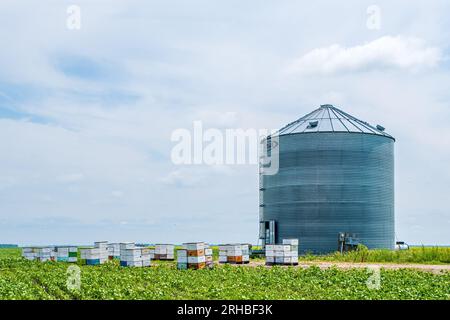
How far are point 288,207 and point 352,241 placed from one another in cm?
549

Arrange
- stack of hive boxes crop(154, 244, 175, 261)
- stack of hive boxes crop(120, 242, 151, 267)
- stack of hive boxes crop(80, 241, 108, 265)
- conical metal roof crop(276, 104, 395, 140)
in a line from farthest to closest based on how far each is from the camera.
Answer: conical metal roof crop(276, 104, 395, 140)
stack of hive boxes crop(154, 244, 175, 261)
stack of hive boxes crop(80, 241, 108, 265)
stack of hive boxes crop(120, 242, 151, 267)

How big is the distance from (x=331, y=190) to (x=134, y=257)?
55.8ft

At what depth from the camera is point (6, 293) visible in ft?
69.2

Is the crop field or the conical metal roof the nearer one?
the crop field

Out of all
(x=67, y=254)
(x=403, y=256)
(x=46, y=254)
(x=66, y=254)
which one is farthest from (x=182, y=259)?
(x=46, y=254)

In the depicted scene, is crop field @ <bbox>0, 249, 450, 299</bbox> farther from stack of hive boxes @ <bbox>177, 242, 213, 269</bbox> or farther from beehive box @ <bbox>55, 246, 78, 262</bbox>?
beehive box @ <bbox>55, 246, 78, 262</bbox>

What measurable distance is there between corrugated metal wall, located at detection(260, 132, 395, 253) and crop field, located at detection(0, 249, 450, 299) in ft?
47.4

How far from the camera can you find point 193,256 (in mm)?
33938

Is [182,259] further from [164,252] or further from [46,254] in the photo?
[46,254]

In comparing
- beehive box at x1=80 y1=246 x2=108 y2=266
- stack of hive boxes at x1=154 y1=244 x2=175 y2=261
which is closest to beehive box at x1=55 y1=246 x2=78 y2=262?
beehive box at x1=80 y1=246 x2=108 y2=266

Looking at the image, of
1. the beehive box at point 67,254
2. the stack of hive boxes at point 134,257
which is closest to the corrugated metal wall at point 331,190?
the stack of hive boxes at point 134,257

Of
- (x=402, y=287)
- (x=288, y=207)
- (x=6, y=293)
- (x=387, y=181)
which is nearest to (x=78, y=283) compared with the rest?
(x=6, y=293)

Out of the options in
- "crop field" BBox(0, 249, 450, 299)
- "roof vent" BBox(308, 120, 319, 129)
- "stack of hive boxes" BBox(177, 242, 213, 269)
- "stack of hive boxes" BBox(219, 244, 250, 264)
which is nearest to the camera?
"crop field" BBox(0, 249, 450, 299)

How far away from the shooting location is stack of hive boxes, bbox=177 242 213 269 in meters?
33.9
